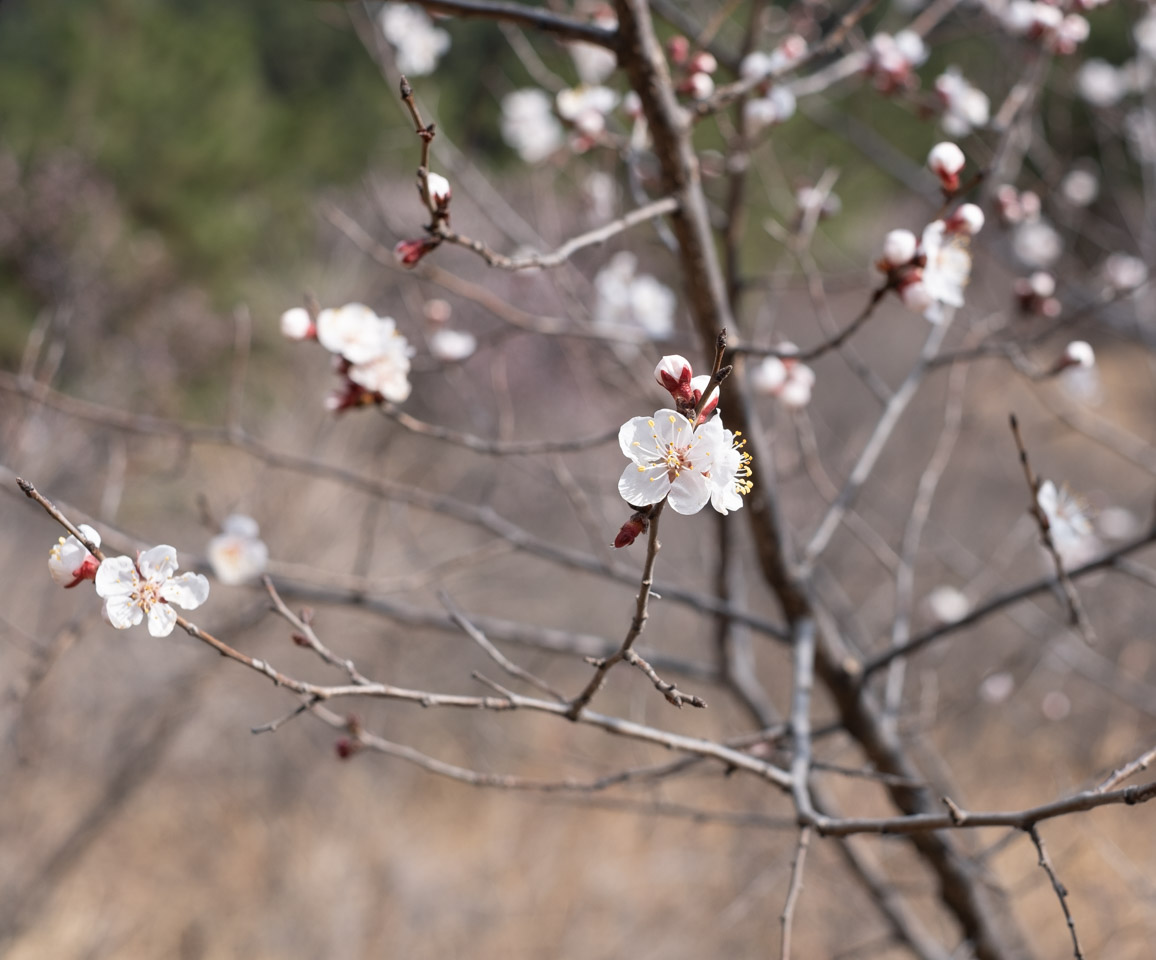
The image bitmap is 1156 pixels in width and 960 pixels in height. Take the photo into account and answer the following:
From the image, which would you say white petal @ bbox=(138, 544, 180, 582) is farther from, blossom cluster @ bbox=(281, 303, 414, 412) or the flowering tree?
blossom cluster @ bbox=(281, 303, 414, 412)

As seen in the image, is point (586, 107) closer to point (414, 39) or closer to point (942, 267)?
point (942, 267)

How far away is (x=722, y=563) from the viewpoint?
164 cm

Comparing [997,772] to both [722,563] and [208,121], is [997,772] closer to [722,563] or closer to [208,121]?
[722,563]

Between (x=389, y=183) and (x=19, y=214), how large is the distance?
304 cm

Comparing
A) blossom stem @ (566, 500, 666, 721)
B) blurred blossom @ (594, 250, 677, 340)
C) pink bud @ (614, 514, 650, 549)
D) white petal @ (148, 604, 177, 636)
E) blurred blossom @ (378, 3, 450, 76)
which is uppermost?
blurred blossom @ (378, 3, 450, 76)

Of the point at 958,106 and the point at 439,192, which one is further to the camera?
the point at 958,106

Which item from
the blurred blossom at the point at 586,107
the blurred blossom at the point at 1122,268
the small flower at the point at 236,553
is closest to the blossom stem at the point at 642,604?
the small flower at the point at 236,553

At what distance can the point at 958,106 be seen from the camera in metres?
1.75

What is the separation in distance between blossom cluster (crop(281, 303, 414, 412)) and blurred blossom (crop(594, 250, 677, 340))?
1273 mm

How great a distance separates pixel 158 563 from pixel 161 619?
66mm

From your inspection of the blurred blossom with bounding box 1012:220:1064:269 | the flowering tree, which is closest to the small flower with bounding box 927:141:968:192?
the flowering tree

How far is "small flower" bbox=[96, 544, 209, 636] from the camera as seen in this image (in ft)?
2.68

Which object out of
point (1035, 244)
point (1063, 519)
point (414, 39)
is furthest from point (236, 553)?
point (1035, 244)

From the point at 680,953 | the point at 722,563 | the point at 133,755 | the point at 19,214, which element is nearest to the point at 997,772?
the point at 680,953
